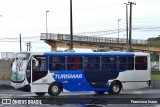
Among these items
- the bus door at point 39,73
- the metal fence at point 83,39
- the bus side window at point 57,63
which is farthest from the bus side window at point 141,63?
the metal fence at point 83,39

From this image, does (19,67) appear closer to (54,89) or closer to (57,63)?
(57,63)

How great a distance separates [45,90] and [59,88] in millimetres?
1004

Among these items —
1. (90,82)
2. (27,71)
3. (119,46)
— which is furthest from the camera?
(119,46)

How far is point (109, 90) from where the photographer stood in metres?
29.0

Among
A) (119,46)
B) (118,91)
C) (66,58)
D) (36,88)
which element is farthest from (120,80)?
(119,46)

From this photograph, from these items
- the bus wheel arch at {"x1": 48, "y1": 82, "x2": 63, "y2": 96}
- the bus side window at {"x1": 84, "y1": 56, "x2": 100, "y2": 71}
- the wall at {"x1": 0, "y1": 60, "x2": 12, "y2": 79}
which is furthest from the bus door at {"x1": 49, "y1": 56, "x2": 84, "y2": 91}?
the wall at {"x1": 0, "y1": 60, "x2": 12, "y2": 79}

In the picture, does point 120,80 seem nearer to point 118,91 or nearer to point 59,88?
point 118,91

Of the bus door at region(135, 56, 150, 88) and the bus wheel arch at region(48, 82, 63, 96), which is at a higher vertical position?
the bus door at region(135, 56, 150, 88)

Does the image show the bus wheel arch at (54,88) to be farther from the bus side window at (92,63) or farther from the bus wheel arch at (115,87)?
the bus wheel arch at (115,87)

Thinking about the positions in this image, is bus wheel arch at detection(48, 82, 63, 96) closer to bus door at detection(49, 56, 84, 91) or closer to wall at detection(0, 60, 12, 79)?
bus door at detection(49, 56, 84, 91)

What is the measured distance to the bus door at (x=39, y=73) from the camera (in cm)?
2595

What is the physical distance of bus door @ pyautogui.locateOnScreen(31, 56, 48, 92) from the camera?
2595cm

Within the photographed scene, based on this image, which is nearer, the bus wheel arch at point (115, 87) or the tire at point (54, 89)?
the tire at point (54, 89)

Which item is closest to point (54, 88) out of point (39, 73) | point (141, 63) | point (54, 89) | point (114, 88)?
point (54, 89)
